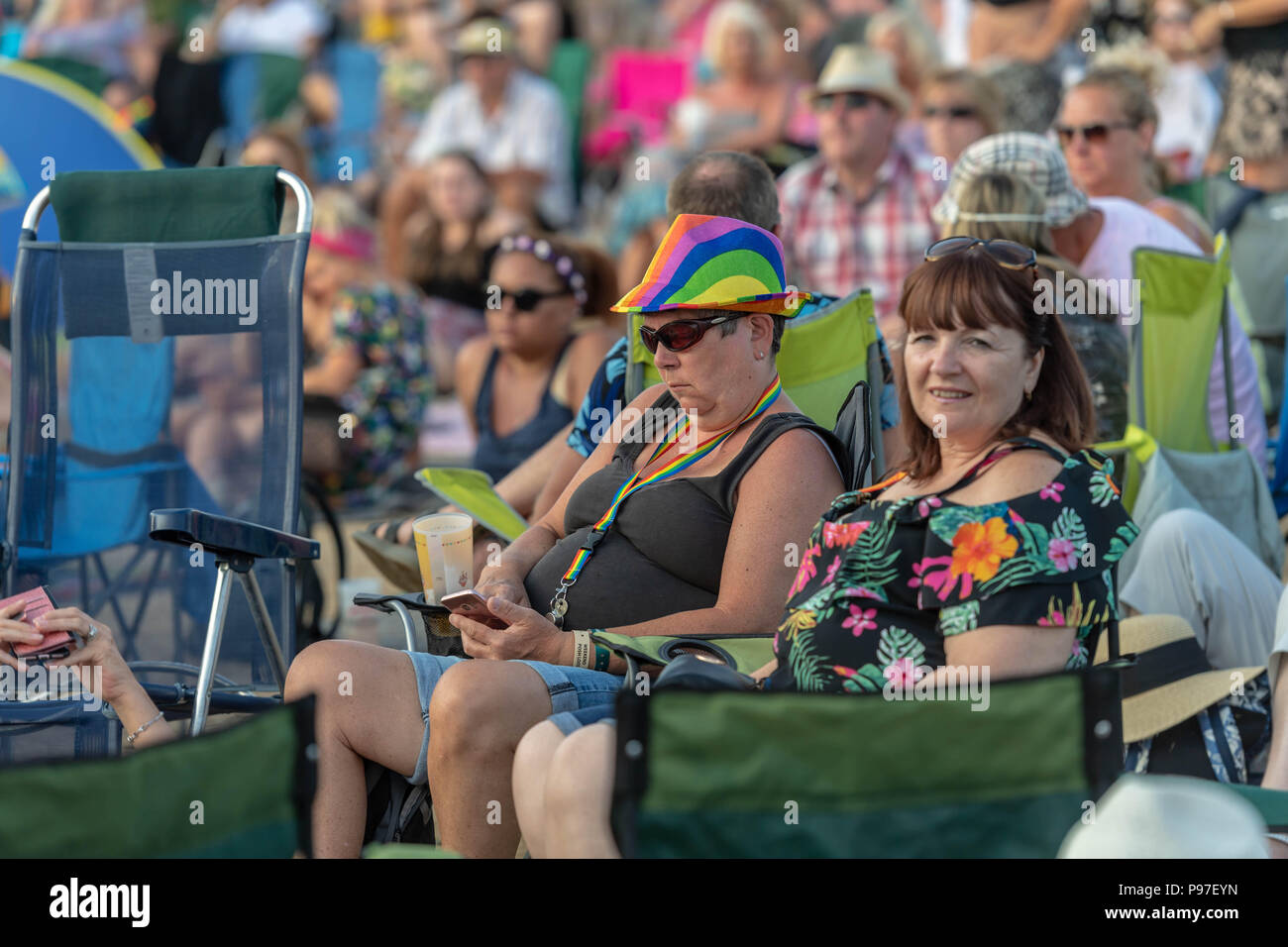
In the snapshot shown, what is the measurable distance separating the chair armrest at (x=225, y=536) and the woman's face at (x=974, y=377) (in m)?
1.46

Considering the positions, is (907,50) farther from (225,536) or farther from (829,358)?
(225,536)

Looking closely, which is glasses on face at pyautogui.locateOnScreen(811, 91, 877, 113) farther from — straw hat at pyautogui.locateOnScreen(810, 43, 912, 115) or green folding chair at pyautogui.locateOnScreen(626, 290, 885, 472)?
green folding chair at pyautogui.locateOnScreen(626, 290, 885, 472)

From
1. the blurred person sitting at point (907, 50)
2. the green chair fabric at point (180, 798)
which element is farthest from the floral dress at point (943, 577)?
the blurred person sitting at point (907, 50)

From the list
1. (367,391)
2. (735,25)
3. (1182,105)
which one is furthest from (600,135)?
(367,391)

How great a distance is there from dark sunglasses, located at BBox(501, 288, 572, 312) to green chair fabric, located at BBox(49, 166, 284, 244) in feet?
4.26

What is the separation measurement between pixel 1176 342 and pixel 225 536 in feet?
8.97

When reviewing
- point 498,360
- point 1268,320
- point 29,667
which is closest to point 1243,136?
point 1268,320

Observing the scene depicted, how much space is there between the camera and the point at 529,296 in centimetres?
549

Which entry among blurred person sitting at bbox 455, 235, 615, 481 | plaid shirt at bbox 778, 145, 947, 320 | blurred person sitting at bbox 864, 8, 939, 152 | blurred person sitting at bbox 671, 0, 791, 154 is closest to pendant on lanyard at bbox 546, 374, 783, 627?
blurred person sitting at bbox 455, 235, 615, 481

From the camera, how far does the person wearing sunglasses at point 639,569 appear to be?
9.52ft

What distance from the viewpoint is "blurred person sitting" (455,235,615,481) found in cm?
→ 550
